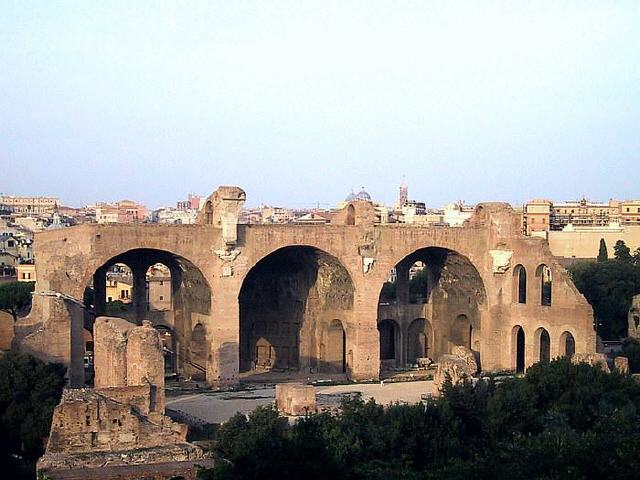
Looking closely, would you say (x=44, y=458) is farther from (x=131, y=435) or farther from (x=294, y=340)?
(x=294, y=340)

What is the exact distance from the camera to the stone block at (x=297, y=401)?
2822 centimetres

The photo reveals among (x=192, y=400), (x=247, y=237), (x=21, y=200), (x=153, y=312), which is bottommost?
(x=192, y=400)

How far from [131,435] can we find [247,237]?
47.2 ft

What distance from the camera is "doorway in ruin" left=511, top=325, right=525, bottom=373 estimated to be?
128ft

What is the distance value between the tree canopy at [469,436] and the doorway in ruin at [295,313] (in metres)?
12.8

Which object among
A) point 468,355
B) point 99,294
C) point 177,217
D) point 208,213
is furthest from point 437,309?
point 177,217

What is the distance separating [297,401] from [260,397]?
17.8ft

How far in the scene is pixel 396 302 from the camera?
42.2 metres

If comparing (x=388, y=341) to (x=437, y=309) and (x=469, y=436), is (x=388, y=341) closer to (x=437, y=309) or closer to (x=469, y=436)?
(x=437, y=309)

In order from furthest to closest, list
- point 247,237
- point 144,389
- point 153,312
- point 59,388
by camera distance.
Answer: point 153,312 < point 247,237 < point 59,388 < point 144,389

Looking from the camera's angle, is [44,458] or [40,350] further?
[40,350]

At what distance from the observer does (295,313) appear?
41.2 meters

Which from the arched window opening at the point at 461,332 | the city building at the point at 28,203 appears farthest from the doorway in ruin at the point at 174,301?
the city building at the point at 28,203

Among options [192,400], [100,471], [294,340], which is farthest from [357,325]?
[100,471]
